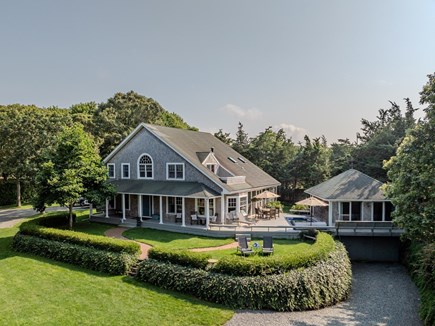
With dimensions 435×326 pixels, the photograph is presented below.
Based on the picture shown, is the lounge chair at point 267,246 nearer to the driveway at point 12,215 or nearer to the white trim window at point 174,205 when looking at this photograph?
the white trim window at point 174,205

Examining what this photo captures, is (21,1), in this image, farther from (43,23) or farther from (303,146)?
(303,146)

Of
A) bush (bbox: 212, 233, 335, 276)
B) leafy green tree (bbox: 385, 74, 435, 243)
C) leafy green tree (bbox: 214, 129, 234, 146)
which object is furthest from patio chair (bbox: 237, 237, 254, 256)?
leafy green tree (bbox: 214, 129, 234, 146)

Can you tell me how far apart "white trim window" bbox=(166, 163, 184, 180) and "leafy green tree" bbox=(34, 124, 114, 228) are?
475 cm

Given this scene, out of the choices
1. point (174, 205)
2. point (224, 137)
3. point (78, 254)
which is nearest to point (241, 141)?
point (224, 137)

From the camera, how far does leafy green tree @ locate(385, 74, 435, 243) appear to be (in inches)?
571

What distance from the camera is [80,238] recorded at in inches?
741

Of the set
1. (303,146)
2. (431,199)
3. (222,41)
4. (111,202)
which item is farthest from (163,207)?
(303,146)

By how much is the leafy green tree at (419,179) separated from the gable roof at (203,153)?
1191cm

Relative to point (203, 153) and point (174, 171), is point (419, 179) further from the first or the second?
point (174, 171)

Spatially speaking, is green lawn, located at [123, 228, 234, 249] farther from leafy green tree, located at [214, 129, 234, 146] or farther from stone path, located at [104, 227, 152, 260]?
leafy green tree, located at [214, 129, 234, 146]

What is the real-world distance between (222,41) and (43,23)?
1153 centimetres

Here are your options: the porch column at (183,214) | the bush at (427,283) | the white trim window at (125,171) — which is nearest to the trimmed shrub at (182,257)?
the porch column at (183,214)

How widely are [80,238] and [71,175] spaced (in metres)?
5.41

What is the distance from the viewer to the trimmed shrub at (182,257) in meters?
Answer: 15.4
